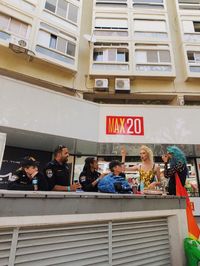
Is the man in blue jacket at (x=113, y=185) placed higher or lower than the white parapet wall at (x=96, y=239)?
higher

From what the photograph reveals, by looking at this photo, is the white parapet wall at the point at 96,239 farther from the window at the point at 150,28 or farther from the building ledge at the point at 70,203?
the window at the point at 150,28

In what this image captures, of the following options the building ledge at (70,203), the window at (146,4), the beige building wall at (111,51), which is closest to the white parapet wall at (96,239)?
the building ledge at (70,203)

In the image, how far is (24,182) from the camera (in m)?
2.83

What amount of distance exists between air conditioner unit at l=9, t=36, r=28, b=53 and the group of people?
21.4 ft

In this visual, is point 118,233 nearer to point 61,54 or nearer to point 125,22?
point 61,54

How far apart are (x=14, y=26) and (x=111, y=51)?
15.4 feet

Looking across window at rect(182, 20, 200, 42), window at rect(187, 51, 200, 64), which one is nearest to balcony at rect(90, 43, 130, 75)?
window at rect(187, 51, 200, 64)

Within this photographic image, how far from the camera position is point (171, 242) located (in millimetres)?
2965

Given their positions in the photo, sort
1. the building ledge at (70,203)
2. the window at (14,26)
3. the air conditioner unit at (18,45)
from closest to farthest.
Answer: the building ledge at (70,203), the air conditioner unit at (18,45), the window at (14,26)

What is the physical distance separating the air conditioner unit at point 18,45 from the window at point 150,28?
5942 mm

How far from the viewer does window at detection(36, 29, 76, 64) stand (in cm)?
916

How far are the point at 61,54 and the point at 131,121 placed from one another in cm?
475

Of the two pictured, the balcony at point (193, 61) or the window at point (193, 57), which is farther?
the window at point (193, 57)

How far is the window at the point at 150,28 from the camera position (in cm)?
1088
